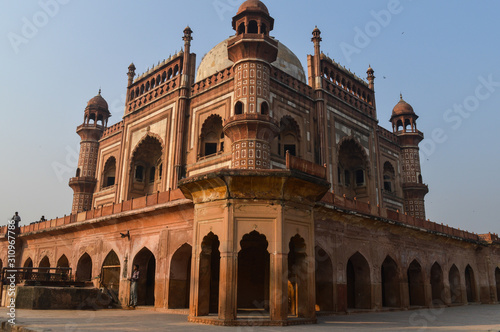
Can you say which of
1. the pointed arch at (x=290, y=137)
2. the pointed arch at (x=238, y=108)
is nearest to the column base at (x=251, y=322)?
the pointed arch at (x=238, y=108)

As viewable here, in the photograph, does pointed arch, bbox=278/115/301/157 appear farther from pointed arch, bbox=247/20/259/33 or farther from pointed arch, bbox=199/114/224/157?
pointed arch, bbox=247/20/259/33

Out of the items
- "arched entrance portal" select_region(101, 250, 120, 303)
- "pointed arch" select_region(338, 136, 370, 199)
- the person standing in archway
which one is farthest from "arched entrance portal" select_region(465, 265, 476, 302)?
"arched entrance portal" select_region(101, 250, 120, 303)

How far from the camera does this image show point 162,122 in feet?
79.3

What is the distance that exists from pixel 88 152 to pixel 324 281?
2294cm

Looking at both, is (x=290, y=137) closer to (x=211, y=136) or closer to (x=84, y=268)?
(x=211, y=136)

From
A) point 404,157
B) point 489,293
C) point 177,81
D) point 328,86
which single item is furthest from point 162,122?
point 489,293

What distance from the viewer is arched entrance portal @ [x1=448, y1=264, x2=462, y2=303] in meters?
20.0

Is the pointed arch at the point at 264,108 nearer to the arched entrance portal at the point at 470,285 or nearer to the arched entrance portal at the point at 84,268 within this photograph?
the arched entrance portal at the point at 84,268

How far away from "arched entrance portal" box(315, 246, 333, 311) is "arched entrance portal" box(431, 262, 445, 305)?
761 centimetres

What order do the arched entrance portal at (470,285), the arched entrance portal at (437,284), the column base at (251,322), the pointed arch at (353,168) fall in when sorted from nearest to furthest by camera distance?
the column base at (251,322), the arched entrance portal at (437,284), the arched entrance portal at (470,285), the pointed arch at (353,168)

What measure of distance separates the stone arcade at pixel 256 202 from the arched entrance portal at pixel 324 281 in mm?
37

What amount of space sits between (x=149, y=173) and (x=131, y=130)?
9.68ft

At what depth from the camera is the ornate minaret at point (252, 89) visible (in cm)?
1791

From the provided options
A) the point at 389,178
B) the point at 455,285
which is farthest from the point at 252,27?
the point at 455,285
